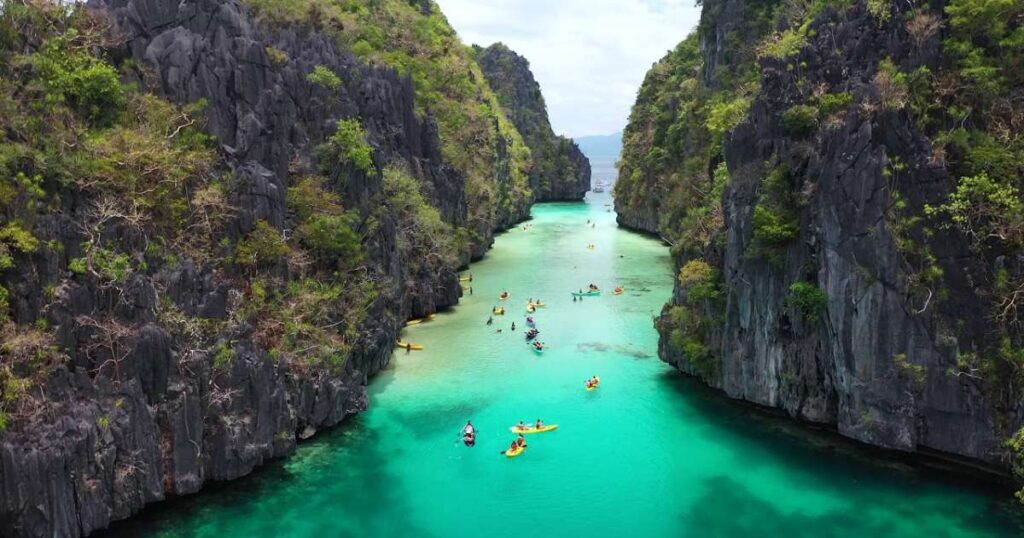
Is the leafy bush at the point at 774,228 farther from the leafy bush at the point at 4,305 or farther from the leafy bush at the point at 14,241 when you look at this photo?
the leafy bush at the point at 4,305

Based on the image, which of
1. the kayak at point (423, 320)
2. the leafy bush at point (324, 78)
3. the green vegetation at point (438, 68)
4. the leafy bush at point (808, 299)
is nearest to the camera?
the leafy bush at point (808, 299)

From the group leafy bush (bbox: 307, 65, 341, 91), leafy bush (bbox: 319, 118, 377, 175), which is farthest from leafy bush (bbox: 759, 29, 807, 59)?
leafy bush (bbox: 307, 65, 341, 91)

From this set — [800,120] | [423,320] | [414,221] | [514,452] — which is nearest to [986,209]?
[800,120]

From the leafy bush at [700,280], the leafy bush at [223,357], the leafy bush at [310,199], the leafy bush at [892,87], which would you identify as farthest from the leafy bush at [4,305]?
the leafy bush at [892,87]

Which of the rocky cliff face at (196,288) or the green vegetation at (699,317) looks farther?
the green vegetation at (699,317)

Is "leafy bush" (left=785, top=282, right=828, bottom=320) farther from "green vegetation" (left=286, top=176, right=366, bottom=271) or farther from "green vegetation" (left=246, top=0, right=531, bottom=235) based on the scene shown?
"green vegetation" (left=246, top=0, right=531, bottom=235)
